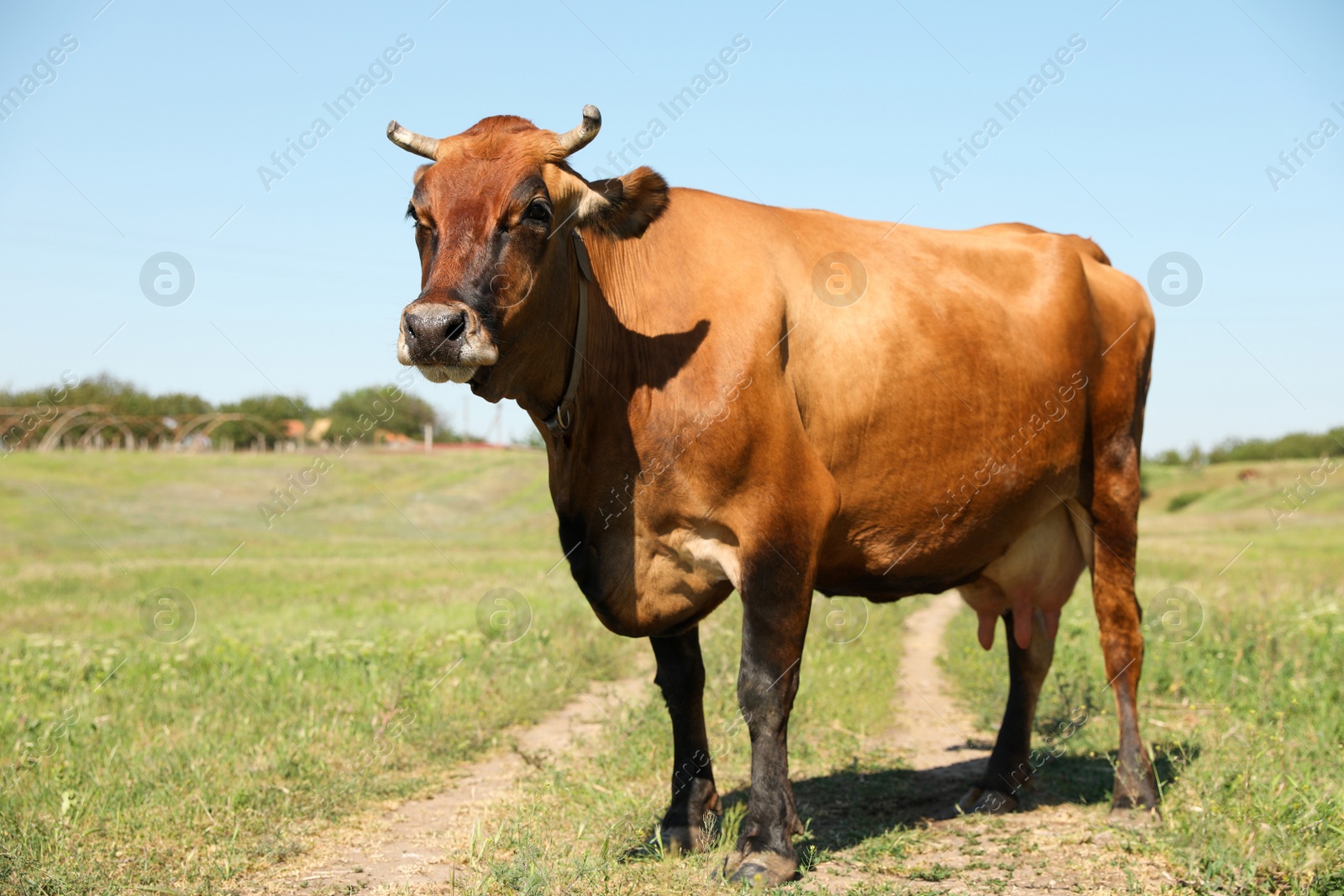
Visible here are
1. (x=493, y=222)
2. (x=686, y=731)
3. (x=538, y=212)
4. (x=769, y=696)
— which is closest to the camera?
(x=493, y=222)

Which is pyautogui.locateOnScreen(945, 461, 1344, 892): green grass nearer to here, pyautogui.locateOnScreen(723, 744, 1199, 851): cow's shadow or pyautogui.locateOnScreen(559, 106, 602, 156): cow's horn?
pyautogui.locateOnScreen(723, 744, 1199, 851): cow's shadow

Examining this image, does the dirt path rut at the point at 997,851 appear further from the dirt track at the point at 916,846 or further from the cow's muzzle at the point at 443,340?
the cow's muzzle at the point at 443,340

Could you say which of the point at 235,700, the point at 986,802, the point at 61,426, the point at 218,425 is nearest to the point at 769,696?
the point at 986,802

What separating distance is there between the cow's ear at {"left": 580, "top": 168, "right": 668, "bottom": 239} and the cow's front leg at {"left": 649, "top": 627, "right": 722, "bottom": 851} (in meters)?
1.98

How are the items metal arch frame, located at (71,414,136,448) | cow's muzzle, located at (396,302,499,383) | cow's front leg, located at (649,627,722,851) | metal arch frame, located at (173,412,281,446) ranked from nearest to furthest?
cow's muzzle, located at (396,302,499,383), cow's front leg, located at (649,627,722,851), metal arch frame, located at (71,414,136,448), metal arch frame, located at (173,412,281,446)

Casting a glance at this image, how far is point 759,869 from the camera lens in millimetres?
4523

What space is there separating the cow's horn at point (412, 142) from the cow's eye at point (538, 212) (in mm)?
648

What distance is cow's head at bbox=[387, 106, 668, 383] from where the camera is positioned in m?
Answer: 3.96

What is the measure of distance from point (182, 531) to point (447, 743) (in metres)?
33.7

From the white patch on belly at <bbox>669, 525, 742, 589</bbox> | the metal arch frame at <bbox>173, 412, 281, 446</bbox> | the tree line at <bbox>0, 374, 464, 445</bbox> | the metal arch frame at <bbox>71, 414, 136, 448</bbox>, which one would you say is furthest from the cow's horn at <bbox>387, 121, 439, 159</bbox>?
the metal arch frame at <bbox>173, 412, 281, 446</bbox>

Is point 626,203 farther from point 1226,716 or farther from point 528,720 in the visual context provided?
point 1226,716

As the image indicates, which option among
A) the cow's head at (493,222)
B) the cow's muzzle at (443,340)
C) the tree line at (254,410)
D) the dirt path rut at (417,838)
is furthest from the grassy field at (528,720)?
the tree line at (254,410)

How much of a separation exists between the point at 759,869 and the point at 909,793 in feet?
7.16

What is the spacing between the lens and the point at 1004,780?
634cm
